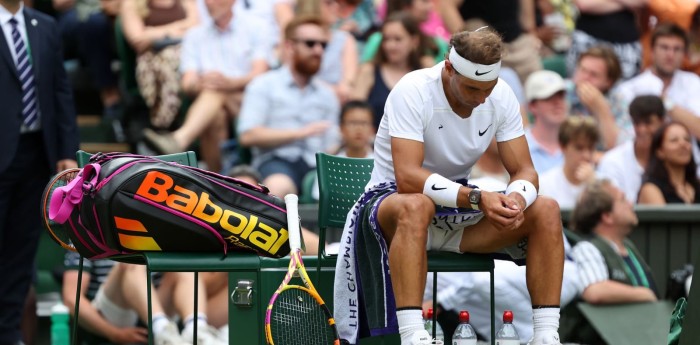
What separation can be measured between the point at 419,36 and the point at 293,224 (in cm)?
515

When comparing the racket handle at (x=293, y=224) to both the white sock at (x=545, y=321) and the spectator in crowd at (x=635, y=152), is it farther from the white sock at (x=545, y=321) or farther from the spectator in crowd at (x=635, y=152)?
the spectator in crowd at (x=635, y=152)

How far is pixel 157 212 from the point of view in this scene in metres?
6.18

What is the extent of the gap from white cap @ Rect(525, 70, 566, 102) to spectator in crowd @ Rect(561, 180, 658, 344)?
1.52 m

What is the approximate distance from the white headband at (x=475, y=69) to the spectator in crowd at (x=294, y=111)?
425 cm

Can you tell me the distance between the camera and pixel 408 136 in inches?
254

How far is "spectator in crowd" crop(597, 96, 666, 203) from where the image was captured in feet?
35.3

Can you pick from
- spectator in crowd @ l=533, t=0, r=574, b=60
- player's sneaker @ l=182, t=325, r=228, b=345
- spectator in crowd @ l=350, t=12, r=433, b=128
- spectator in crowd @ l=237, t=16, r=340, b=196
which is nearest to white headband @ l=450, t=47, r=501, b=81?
player's sneaker @ l=182, t=325, r=228, b=345

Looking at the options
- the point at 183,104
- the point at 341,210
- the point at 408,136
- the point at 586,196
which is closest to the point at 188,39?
the point at 183,104

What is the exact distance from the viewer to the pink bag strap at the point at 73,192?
6.20 m

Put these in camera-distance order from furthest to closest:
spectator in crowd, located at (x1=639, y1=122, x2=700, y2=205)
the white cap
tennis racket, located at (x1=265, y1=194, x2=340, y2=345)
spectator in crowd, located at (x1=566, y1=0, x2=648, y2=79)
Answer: spectator in crowd, located at (x1=566, y1=0, x2=648, y2=79) → the white cap → spectator in crowd, located at (x1=639, y1=122, x2=700, y2=205) → tennis racket, located at (x1=265, y1=194, x2=340, y2=345)

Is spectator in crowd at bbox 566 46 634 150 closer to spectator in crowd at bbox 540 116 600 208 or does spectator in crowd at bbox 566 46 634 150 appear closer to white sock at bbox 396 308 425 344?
spectator in crowd at bbox 540 116 600 208

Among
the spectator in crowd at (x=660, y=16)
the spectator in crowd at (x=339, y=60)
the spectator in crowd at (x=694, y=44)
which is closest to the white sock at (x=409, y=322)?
the spectator in crowd at (x=339, y=60)

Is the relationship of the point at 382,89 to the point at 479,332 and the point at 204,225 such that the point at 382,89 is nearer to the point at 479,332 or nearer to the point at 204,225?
the point at 479,332

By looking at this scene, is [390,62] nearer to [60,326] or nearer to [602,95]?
[602,95]
